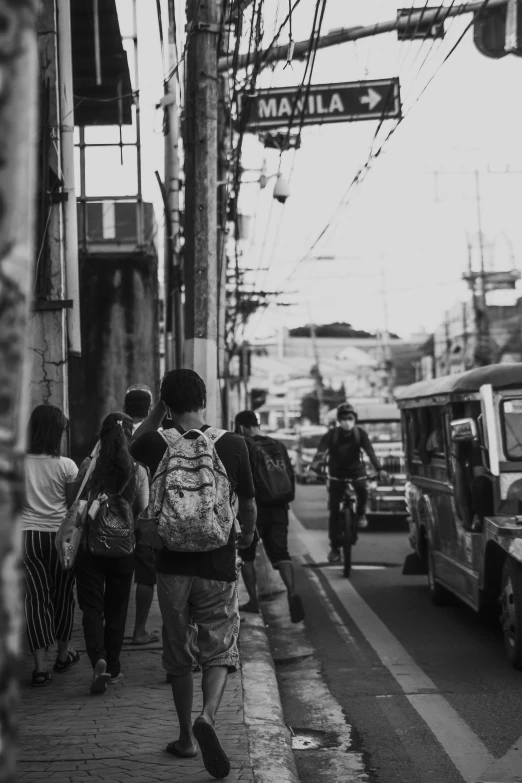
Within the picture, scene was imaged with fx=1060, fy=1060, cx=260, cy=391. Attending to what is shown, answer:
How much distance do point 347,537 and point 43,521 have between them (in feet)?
20.6

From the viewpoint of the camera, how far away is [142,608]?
25.7 feet

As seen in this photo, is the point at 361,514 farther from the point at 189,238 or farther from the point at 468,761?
the point at 468,761

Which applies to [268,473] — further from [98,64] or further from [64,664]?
[98,64]

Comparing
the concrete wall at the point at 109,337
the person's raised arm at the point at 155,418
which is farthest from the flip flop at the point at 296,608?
the concrete wall at the point at 109,337

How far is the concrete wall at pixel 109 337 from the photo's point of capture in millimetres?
15273

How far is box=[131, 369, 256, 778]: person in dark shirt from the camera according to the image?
491 centimetres

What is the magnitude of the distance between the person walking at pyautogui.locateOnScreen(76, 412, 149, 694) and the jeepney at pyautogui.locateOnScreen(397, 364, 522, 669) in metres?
2.68

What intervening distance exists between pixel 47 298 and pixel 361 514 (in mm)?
5302

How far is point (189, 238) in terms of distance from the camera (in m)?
9.01

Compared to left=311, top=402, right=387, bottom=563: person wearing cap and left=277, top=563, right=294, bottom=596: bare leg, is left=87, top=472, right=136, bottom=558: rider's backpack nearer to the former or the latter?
left=277, top=563, right=294, bottom=596: bare leg

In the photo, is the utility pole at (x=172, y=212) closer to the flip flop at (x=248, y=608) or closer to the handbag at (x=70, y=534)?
the flip flop at (x=248, y=608)

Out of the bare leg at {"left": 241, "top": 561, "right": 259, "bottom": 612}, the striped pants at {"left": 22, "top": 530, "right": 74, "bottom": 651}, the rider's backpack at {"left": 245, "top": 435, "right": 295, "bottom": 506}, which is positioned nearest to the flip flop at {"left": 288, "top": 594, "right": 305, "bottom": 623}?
the bare leg at {"left": 241, "top": 561, "right": 259, "bottom": 612}

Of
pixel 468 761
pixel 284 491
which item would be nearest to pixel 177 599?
pixel 468 761

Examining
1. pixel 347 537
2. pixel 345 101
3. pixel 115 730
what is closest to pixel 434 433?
pixel 347 537
